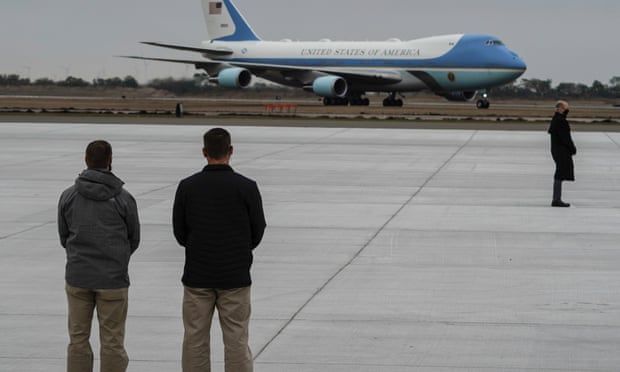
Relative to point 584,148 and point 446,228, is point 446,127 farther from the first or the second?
point 446,228

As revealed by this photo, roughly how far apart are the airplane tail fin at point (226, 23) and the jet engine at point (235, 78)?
24.9 ft

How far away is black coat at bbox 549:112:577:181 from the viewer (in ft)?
56.2

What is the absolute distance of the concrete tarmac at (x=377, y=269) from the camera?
7845 millimetres

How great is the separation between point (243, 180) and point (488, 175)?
16273mm

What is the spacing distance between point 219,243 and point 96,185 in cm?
75

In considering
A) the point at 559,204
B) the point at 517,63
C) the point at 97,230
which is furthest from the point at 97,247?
the point at 517,63

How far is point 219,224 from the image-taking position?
6195 millimetres

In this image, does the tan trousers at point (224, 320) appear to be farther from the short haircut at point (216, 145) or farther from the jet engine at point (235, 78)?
the jet engine at point (235, 78)

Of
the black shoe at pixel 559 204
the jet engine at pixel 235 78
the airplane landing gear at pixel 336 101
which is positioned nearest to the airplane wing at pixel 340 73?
the jet engine at pixel 235 78

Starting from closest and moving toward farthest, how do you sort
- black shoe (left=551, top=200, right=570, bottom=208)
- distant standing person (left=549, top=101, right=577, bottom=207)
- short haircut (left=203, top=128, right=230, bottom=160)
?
short haircut (left=203, top=128, right=230, bottom=160)
black shoe (left=551, top=200, right=570, bottom=208)
distant standing person (left=549, top=101, right=577, bottom=207)

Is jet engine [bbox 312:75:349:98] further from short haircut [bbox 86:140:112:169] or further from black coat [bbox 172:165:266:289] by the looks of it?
black coat [bbox 172:165:266:289]

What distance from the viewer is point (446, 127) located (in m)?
39.8

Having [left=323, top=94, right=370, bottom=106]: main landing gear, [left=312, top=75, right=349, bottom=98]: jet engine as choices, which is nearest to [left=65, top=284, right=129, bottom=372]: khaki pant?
[left=312, top=75, right=349, bottom=98]: jet engine

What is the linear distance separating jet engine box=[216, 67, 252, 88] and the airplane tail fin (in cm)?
760
